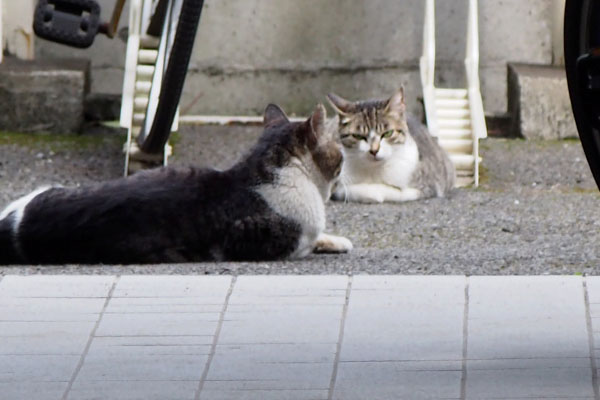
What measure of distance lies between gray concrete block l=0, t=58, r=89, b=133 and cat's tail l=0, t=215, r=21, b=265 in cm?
360

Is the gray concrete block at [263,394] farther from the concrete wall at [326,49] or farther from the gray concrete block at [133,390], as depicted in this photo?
the concrete wall at [326,49]

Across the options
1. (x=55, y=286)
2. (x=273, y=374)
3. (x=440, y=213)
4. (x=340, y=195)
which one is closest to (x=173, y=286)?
(x=55, y=286)

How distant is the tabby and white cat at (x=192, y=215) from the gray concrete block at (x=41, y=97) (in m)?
3.41

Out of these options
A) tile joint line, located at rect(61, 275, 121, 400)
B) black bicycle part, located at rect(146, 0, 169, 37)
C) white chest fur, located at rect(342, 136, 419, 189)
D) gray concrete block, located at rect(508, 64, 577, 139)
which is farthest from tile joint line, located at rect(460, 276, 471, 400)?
gray concrete block, located at rect(508, 64, 577, 139)

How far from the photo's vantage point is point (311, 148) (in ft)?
18.4

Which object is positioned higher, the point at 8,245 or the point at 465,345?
the point at 465,345

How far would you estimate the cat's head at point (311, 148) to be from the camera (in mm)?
5555

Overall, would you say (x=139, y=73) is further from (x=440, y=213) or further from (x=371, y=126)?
(x=440, y=213)

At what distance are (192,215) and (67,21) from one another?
2.03 metres

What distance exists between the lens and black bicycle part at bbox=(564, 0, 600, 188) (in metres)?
3.07

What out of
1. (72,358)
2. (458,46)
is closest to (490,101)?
(458,46)

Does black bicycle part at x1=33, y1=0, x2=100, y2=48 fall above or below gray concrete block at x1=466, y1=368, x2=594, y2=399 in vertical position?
below

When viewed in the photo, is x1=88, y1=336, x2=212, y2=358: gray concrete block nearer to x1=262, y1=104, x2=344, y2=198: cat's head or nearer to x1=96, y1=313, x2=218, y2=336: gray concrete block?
x1=96, y1=313, x2=218, y2=336: gray concrete block

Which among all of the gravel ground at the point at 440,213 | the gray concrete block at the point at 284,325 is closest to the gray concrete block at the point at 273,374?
the gray concrete block at the point at 284,325
